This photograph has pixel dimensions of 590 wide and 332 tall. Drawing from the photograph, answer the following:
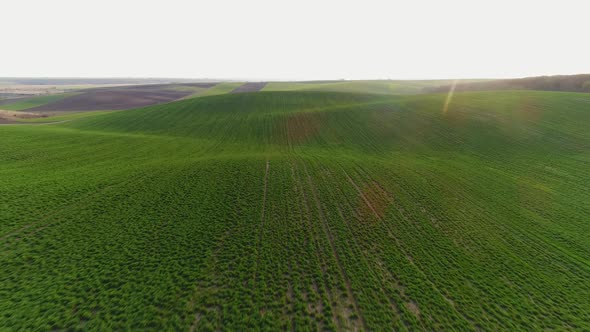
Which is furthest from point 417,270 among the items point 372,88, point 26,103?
point 26,103

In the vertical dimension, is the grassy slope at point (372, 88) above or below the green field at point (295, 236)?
above

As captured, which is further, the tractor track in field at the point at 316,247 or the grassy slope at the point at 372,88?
the grassy slope at the point at 372,88

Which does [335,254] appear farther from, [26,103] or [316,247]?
[26,103]

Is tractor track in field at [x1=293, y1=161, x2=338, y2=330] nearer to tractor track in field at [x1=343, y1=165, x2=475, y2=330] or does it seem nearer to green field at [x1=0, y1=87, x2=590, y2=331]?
green field at [x1=0, y1=87, x2=590, y2=331]

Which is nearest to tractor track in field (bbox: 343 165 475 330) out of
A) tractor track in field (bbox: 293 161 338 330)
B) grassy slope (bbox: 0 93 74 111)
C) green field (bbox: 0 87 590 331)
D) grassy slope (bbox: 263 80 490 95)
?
green field (bbox: 0 87 590 331)

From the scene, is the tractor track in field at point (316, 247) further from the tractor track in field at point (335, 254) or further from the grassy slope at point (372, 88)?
the grassy slope at point (372, 88)

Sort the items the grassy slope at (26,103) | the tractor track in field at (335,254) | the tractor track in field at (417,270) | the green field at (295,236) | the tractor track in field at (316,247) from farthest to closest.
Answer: the grassy slope at (26,103) < the tractor track in field at (316,247) < the tractor track in field at (417,270) < the tractor track in field at (335,254) < the green field at (295,236)

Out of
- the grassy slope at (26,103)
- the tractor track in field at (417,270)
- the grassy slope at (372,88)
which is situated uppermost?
the grassy slope at (372,88)

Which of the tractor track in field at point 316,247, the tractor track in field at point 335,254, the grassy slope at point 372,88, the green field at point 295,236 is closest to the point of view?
the green field at point 295,236


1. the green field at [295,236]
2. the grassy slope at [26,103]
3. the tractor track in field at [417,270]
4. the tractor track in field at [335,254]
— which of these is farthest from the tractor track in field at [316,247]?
the grassy slope at [26,103]

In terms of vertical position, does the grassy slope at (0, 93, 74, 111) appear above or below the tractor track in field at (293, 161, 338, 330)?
above
